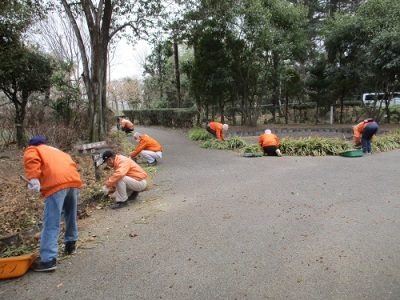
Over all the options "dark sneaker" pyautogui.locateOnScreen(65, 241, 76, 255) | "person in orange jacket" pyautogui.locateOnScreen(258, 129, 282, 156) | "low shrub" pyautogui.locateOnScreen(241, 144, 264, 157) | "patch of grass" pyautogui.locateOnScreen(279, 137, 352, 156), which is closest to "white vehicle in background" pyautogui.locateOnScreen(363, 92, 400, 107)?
"patch of grass" pyautogui.locateOnScreen(279, 137, 352, 156)

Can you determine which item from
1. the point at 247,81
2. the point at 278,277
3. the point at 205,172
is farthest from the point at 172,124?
the point at 278,277

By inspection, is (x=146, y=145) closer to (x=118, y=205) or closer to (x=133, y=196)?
(x=133, y=196)

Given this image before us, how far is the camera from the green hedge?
1906 centimetres

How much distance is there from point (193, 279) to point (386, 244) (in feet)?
7.70

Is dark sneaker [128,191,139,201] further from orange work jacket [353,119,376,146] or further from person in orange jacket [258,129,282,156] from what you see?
orange work jacket [353,119,376,146]

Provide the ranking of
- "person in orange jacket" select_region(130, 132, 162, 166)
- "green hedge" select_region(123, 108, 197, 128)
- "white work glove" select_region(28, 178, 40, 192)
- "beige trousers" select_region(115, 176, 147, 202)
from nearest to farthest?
"white work glove" select_region(28, 178, 40, 192) < "beige trousers" select_region(115, 176, 147, 202) < "person in orange jacket" select_region(130, 132, 162, 166) < "green hedge" select_region(123, 108, 197, 128)

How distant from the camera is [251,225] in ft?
14.6

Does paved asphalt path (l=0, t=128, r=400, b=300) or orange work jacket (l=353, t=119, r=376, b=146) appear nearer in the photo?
paved asphalt path (l=0, t=128, r=400, b=300)

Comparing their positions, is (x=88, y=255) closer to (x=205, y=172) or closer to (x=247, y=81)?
(x=205, y=172)

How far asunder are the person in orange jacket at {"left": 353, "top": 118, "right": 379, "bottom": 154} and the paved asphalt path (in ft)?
9.22

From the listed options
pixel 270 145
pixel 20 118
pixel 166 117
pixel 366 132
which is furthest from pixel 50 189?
pixel 166 117

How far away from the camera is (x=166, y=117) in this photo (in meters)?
21.5

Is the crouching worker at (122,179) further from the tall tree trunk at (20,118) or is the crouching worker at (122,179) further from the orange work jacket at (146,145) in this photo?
the tall tree trunk at (20,118)

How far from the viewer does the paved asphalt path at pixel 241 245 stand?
298 centimetres
